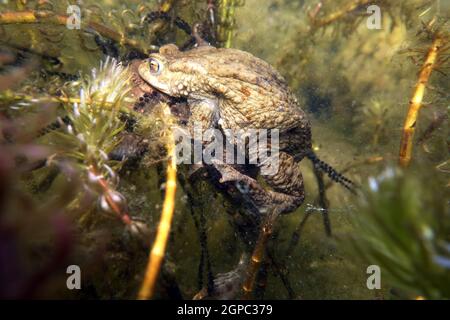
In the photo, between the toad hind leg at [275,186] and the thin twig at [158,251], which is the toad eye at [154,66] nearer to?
the toad hind leg at [275,186]

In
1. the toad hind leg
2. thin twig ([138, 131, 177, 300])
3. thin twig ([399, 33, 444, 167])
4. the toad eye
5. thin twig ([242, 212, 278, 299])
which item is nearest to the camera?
thin twig ([138, 131, 177, 300])

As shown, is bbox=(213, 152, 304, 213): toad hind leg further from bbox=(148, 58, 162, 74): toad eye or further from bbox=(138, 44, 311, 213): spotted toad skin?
bbox=(148, 58, 162, 74): toad eye

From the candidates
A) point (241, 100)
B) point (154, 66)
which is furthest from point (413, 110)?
point (154, 66)

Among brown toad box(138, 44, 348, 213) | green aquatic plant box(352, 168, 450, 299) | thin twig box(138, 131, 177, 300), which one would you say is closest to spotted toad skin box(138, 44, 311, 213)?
brown toad box(138, 44, 348, 213)

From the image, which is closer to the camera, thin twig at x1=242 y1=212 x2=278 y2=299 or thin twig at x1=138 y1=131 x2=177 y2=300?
thin twig at x1=138 y1=131 x2=177 y2=300

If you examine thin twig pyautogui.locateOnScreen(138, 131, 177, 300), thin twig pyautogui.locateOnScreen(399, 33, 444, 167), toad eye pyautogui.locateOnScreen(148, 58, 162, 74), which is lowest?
thin twig pyautogui.locateOnScreen(138, 131, 177, 300)

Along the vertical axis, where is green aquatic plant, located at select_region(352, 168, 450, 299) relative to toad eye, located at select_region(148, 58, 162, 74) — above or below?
below
